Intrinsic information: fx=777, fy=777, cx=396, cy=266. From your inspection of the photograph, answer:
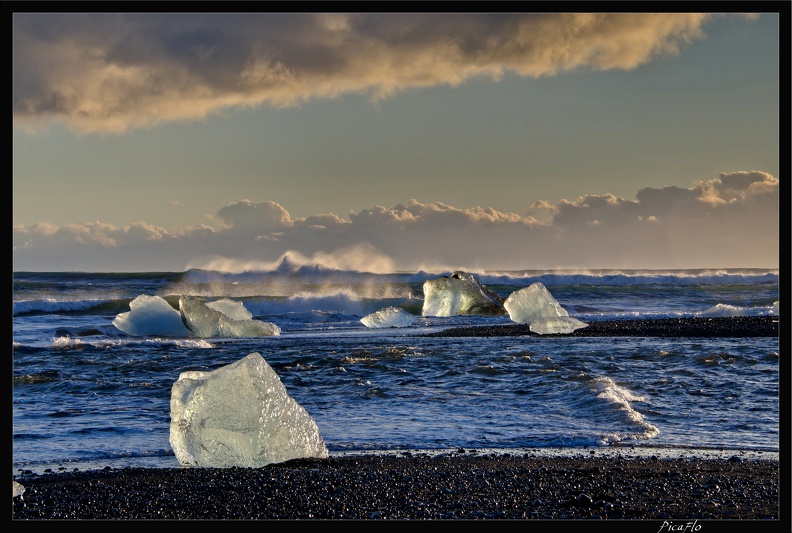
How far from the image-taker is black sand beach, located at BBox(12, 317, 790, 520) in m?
4.41

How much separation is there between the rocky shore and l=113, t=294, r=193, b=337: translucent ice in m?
10.5

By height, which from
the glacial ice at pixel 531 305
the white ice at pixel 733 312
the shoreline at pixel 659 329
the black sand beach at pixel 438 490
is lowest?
the black sand beach at pixel 438 490

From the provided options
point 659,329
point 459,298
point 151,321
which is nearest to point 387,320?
point 459,298

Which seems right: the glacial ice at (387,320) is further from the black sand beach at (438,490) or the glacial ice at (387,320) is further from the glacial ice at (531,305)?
the black sand beach at (438,490)

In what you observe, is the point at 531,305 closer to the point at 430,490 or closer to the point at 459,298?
the point at 459,298

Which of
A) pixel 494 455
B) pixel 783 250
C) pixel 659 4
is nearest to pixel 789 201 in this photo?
pixel 783 250

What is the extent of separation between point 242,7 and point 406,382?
6137mm

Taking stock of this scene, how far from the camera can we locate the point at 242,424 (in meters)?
6.05

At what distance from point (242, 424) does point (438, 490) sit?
1864mm
